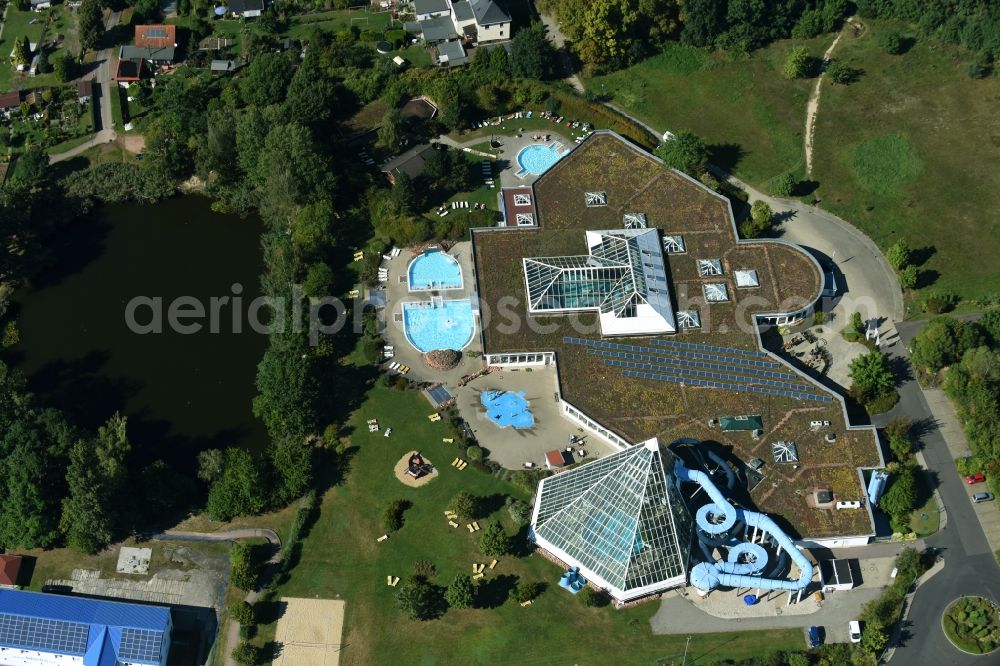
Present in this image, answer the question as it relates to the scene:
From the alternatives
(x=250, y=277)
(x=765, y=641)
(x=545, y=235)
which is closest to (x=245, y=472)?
(x=250, y=277)

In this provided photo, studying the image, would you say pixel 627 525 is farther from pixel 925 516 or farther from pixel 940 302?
pixel 940 302

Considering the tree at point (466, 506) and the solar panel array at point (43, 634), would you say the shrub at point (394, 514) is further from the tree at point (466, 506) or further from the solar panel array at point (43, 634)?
the solar panel array at point (43, 634)

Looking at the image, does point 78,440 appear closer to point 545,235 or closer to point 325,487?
point 325,487

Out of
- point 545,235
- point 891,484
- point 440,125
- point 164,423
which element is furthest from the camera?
point 440,125

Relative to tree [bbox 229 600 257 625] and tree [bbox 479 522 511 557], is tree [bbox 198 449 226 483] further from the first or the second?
tree [bbox 479 522 511 557]

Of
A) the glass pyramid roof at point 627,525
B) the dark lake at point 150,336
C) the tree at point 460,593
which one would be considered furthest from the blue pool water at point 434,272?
the tree at point 460,593

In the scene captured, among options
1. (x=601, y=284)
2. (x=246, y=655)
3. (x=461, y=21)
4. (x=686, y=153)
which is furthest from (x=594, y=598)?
(x=461, y=21)
